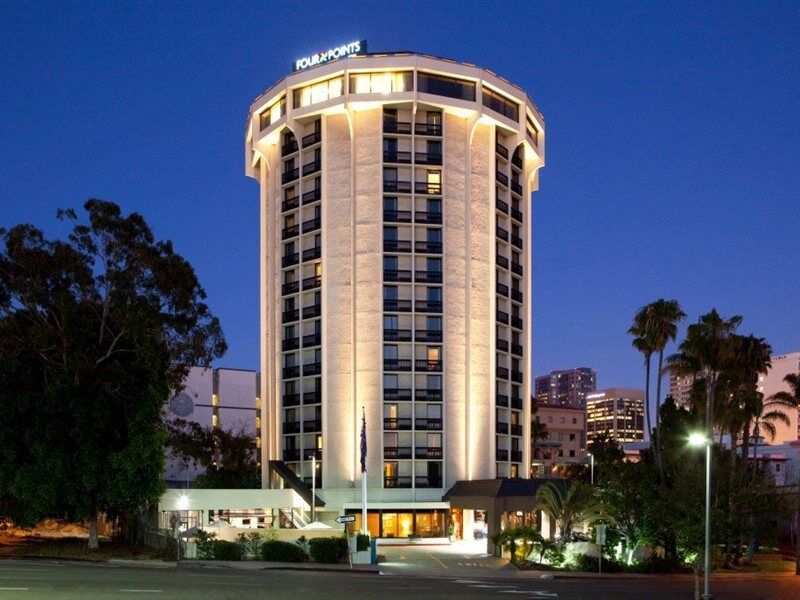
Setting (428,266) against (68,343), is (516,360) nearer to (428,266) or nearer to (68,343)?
(428,266)

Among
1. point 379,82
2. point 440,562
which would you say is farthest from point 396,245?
point 440,562

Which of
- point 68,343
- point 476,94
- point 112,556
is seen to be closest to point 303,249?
point 476,94

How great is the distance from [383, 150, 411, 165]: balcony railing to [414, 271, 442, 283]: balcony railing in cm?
1055

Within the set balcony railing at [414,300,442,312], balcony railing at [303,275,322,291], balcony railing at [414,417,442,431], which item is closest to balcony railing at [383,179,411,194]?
balcony railing at [414,300,442,312]

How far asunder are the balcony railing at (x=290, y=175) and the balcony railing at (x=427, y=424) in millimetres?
26987

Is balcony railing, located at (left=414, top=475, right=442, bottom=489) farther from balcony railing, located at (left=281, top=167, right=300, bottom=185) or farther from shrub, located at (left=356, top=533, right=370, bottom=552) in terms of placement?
balcony railing, located at (left=281, top=167, right=300, bottom=185)

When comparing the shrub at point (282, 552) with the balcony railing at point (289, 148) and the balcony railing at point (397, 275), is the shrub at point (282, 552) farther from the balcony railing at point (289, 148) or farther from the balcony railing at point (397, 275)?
the balcony railing at point (289, 148)

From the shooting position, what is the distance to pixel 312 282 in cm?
9000

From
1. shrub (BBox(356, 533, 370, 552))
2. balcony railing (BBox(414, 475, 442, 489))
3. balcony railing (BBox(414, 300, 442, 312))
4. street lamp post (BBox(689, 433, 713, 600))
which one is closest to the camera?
street lamp post (BBox(689, 433, 713, 600))

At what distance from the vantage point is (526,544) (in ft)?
186

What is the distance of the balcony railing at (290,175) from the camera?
304ft

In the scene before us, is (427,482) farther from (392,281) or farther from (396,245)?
Answer: (396,245)

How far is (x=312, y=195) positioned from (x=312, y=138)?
571 centimetres

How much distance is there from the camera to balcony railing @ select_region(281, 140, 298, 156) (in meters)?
93.5
